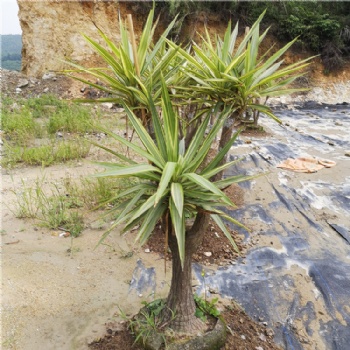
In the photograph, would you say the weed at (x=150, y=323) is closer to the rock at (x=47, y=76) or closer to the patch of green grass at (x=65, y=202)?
the patch of green grass at (x=65, y=202)

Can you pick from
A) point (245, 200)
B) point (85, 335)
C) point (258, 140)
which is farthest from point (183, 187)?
point (258, 140)

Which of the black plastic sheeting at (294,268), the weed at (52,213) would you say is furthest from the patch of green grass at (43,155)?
the black plastic sheeting at (294,268)

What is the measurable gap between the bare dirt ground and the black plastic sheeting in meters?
0.13

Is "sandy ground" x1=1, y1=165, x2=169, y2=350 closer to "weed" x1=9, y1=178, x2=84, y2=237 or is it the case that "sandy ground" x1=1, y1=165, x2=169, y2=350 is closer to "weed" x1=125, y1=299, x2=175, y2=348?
"weed" x1=9, y1=178, x2=84, y2=237

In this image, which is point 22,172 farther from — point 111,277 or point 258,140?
point 258,140

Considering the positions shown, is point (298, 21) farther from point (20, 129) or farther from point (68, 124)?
point (20, 129)

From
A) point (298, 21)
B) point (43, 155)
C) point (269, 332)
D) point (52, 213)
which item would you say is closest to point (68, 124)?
point (43, 155)

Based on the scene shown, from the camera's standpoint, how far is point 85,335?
83.5 inches

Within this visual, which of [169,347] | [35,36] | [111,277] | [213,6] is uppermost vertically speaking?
[213,6]

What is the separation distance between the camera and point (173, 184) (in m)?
1.49

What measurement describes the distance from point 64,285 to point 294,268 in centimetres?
188

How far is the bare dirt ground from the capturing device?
2129mm

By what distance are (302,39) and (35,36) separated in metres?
8.33

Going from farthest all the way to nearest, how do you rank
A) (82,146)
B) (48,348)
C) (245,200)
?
1. (82,146)
2. (245,200)
3. (48,348)
